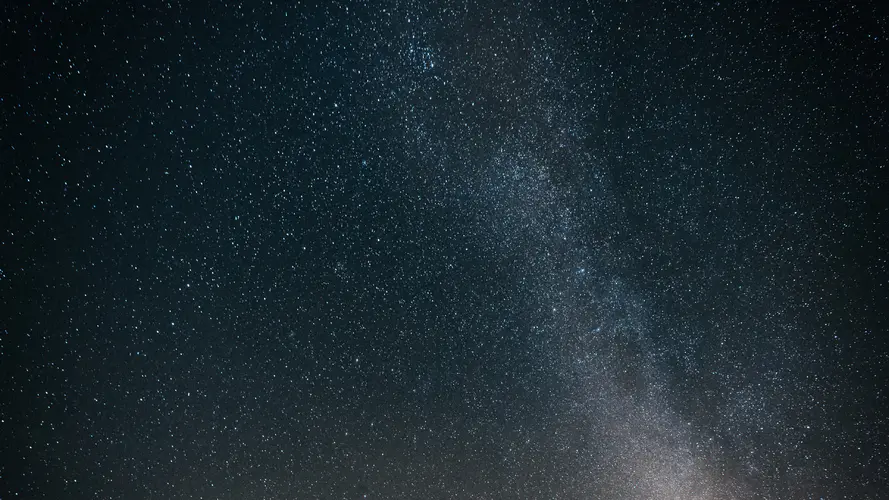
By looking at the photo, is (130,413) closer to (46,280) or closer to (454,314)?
(46,280)

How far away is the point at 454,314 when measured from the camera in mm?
569

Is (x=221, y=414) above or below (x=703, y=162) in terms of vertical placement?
below

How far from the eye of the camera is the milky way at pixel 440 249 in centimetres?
49

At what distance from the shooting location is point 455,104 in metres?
0.52

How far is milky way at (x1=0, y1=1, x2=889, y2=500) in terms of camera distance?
49 centimetres

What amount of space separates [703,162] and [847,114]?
18 cm

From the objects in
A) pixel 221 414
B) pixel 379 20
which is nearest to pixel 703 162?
pixel 379 20

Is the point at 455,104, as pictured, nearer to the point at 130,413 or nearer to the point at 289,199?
the point at 289,199

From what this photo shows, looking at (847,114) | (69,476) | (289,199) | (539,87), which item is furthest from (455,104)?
(69,476)

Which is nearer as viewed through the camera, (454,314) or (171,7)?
(171,7)

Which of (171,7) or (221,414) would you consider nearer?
(171,7)

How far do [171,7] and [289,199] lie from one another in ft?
0.74

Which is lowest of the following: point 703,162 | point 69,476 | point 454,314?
Answer: point 69,476

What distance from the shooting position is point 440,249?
1.81 feet
